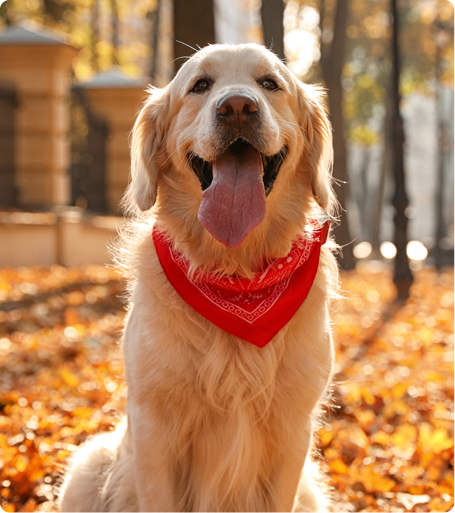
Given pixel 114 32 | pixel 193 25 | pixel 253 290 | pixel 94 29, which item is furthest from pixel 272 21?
pixel 114 32

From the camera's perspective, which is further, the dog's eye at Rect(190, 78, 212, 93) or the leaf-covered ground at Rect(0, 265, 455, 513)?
the leaf-covered ground at Rect(0, 265, 455, 513)

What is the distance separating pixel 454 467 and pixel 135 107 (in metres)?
10.9

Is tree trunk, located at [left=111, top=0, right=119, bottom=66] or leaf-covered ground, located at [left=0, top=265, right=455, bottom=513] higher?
tree trunk, located at [left=111, top=0, right=119, bottom=66]

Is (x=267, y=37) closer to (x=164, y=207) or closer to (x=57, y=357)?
(x=164, y=207)

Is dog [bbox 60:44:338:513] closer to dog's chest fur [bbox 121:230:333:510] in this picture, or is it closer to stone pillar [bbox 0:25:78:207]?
dog's chest fur [bbox 121:230:333:510]

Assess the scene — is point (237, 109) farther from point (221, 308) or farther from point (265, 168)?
point (221, 308)

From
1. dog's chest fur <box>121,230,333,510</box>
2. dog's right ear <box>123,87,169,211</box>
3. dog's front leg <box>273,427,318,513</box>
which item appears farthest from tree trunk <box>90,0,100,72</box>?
dog's front leg <box>273,427,318,513</box>

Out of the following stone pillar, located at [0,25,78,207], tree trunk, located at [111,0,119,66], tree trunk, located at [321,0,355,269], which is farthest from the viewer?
tree trunk, located at [111,0,119,66]

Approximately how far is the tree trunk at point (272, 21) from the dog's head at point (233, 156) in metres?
1.33

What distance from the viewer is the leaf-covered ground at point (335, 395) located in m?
3.13

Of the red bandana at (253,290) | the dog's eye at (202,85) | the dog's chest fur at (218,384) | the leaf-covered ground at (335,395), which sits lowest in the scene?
the leaf-covered ground at (335,395)

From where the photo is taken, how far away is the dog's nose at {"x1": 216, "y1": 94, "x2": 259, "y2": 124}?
2.29 m

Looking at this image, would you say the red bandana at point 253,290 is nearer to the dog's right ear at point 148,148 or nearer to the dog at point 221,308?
the dog at point 221,308

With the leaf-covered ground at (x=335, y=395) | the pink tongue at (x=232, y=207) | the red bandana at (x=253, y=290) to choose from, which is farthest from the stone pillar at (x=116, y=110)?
the pink tongue at (x=232, y=207)
